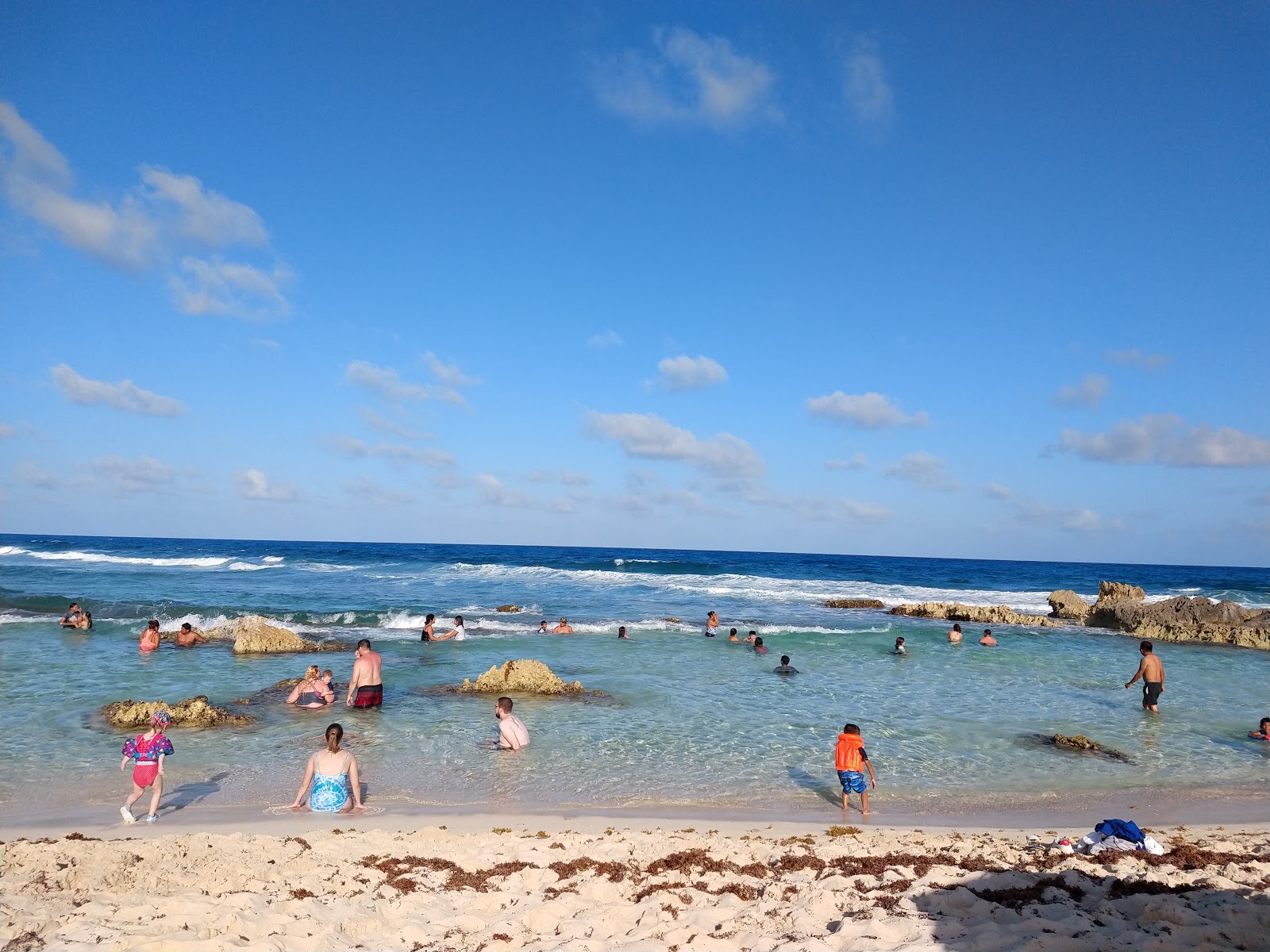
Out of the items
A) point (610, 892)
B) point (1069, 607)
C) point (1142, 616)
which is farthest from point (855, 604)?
point (610, 892)

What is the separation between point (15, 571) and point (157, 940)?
191 feet

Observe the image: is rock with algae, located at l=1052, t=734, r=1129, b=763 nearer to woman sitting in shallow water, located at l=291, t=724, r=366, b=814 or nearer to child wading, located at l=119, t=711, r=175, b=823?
woman sitting in shallow water, located at l=291, t=724, r=366, b=814

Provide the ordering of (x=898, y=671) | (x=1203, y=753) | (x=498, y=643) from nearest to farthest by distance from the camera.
Answer: (x=1203, y=753) → (x=898, y=671) → (x=498, y=643)

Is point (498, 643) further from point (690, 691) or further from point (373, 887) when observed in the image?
point (373, 887)

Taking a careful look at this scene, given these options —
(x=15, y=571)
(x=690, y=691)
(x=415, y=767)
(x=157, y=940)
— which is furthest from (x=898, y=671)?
(x=15, y=571)

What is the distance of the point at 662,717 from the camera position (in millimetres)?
15094

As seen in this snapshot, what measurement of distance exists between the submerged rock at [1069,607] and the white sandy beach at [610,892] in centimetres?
3143

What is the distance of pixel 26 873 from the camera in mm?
6609

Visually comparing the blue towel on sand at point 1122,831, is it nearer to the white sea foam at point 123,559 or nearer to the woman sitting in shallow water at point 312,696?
the woman sitting in shallow water at point 312,696

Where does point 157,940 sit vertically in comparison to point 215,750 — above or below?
above

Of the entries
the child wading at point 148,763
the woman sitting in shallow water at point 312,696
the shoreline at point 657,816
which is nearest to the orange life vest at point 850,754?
the shoreline at point 657,816

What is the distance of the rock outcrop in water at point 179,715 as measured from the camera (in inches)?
525

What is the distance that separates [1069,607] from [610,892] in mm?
38070

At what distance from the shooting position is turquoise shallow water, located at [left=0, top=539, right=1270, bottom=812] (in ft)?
36.4
